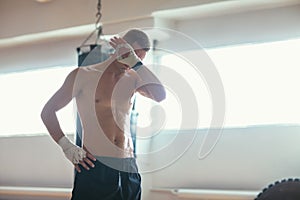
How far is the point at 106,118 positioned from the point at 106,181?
1.25 feet

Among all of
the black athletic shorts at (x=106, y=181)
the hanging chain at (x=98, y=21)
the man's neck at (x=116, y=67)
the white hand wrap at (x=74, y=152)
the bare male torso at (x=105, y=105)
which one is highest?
the hanging chain at (x=98, y=21)

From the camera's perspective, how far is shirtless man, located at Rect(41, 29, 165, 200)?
2576mm

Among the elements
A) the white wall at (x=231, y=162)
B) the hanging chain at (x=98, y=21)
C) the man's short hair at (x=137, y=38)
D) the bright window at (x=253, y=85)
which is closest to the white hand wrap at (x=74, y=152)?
the man's short hair at (x=137, y=38)

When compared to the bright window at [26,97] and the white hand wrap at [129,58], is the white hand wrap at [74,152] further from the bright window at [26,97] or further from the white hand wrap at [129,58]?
the bright window at [26,97]

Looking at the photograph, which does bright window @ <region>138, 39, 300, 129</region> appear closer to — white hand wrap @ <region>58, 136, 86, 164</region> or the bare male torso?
the bare male torso

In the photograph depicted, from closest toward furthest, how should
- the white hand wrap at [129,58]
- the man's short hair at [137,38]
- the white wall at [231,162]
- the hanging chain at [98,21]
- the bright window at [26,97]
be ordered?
1. the white hand wrap at [129,58]
2. the man's short hair at [137,38]
3. the white wall at [231,162]
4. the hanging chain at [98,21]
5. the bright window at [26,97]

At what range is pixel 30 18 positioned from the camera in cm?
443

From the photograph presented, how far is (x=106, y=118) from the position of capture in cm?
264

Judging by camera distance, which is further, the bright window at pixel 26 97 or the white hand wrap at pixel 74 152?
the bright window at pixel 26 97

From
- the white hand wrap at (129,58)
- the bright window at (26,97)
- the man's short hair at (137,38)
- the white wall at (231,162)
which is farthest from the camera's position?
the bright window at (26,97)

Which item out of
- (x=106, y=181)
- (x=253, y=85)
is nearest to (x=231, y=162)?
(x=253, y=85)

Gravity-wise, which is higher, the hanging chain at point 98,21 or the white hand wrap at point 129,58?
the hanging chain at point 98,21

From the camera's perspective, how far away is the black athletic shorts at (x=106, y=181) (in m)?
2.57

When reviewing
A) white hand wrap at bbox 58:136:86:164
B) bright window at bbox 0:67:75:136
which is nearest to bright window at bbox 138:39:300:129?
white hand wrap at bbox 58:136:86:164
